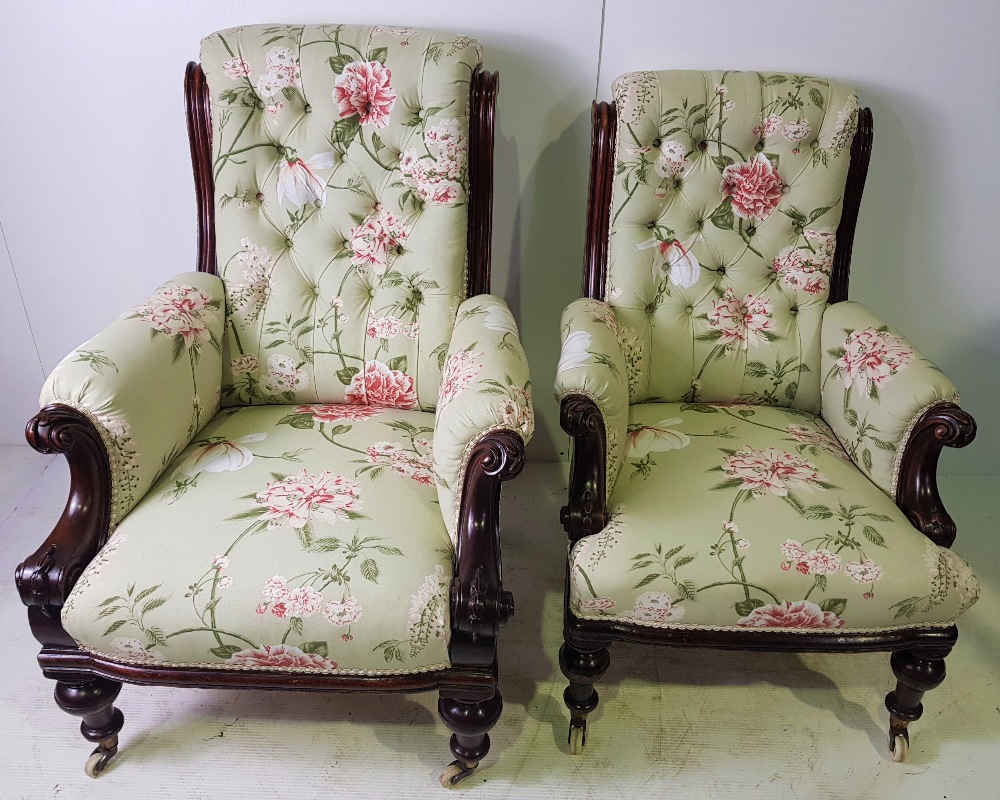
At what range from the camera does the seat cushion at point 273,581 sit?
1.01 metres

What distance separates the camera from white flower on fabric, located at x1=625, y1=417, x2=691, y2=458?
1320 mm

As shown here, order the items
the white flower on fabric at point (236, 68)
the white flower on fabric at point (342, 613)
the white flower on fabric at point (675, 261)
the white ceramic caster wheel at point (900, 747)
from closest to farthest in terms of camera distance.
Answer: the white flower on fabric at point (342, 613) < the white ceramic caster wheel at point (900, 747) < the white flower on fabric at point (236, 68) < the white flower on fabric at point (675, 261)

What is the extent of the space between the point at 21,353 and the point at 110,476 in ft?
3.35

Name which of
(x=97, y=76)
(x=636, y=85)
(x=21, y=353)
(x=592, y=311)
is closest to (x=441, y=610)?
(x=592, y=311)

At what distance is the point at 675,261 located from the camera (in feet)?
4.81

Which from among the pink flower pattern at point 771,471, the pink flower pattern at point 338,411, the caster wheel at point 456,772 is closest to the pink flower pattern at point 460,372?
the pink flower pattern at point 338,411

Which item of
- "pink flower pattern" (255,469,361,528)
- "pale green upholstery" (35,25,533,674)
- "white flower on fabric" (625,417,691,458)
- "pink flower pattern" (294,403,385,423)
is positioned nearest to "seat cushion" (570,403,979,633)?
"white flower on fabric" (625,417,691,458)

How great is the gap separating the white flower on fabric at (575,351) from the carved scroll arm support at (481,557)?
8.5 inches

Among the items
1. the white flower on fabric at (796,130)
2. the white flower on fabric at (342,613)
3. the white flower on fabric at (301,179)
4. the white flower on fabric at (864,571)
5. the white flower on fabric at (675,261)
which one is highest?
the white flower on fabric at (796,130)

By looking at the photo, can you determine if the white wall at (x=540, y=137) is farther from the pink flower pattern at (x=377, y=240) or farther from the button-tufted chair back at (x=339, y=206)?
the pink flower pattern at (x=377, y=240)

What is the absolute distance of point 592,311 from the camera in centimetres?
140

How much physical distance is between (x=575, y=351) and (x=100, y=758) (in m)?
0.99

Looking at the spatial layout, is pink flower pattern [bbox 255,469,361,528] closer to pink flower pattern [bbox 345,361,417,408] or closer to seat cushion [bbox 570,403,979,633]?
pink flower pattern [bbox 345,361,417,408]

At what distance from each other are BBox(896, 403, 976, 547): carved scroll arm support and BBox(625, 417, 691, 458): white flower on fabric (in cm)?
34
